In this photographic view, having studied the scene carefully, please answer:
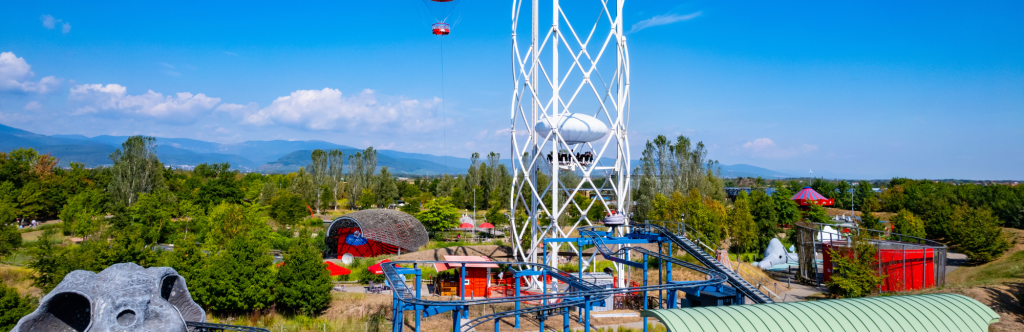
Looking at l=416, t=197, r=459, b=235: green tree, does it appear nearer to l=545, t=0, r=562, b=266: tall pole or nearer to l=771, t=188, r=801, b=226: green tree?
l=545, t=0, r=562, b=266: tall pole

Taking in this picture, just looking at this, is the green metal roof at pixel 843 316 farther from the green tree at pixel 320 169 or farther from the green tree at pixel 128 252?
the green tree at pixel 320 169

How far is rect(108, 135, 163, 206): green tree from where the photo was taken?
5381 cm

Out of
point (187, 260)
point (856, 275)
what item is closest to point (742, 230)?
point (856, 275)

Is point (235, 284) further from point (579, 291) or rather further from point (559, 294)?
point (579, 291)

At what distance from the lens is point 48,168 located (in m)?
65.8

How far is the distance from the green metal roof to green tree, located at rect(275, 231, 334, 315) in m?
14.2

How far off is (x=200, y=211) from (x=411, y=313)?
30.2 m

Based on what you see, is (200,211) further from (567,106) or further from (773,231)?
(773,231)

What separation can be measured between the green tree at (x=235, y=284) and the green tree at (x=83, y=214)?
70.5 feet

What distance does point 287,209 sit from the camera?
48625 millimetres

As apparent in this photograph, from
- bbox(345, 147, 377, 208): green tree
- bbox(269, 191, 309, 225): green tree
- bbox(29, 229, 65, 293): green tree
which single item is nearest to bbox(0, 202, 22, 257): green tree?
bbox(29, 229, 65, 293): green tree

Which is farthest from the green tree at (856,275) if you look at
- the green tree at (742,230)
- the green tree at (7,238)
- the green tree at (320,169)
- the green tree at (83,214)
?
the green tree at (320,169)

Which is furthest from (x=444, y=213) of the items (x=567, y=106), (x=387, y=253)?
(x=567, y=106)

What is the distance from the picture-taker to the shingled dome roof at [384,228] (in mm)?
36906
